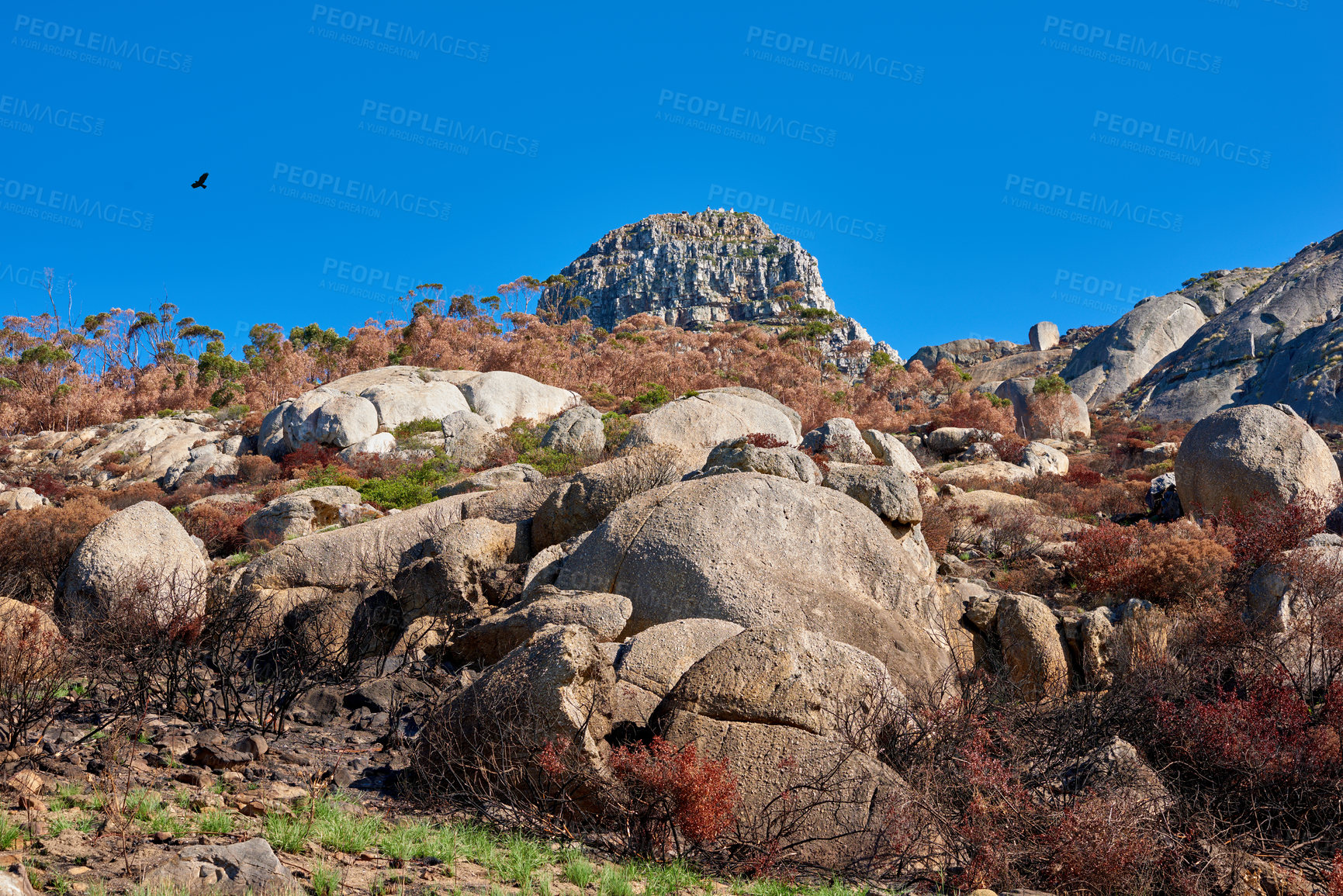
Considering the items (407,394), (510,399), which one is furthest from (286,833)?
(510,399)

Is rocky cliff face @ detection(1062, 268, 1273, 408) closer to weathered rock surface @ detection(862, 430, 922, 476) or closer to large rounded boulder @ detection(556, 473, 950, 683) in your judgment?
weathered rock surface @ detection(862, 430, 922, 476)

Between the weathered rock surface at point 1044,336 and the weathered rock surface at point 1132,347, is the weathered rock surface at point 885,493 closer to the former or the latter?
the weathered rock surface at point 1132,347

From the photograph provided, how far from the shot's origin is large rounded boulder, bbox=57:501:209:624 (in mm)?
11056

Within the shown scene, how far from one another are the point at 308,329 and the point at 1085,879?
174 ft

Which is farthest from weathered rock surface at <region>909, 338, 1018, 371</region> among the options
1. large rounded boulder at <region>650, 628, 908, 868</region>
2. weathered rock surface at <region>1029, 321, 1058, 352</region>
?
large rounded boulder at <region>650, 628, 908, 868</region>

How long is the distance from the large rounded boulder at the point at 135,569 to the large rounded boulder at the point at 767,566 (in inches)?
209


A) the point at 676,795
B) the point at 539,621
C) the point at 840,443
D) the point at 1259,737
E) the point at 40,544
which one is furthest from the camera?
the point at 840,443

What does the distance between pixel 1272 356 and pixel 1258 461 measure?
34273 millimetres

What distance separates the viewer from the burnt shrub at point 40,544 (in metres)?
13.0

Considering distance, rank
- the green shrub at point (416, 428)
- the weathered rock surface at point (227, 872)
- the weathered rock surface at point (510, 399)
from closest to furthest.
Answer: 1. the weathered rock surface at point (227, 872)
2. the green shrub at point (416, 428)
3. the weathered rock surface at point (510, 399)

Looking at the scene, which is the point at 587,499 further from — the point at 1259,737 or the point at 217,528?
the point at 217,528

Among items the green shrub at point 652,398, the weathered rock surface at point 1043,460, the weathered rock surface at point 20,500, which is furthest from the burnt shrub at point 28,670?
the weathered rock surface at point 1043,460

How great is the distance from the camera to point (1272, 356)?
43750 mm

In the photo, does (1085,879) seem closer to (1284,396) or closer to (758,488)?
(758,488)
